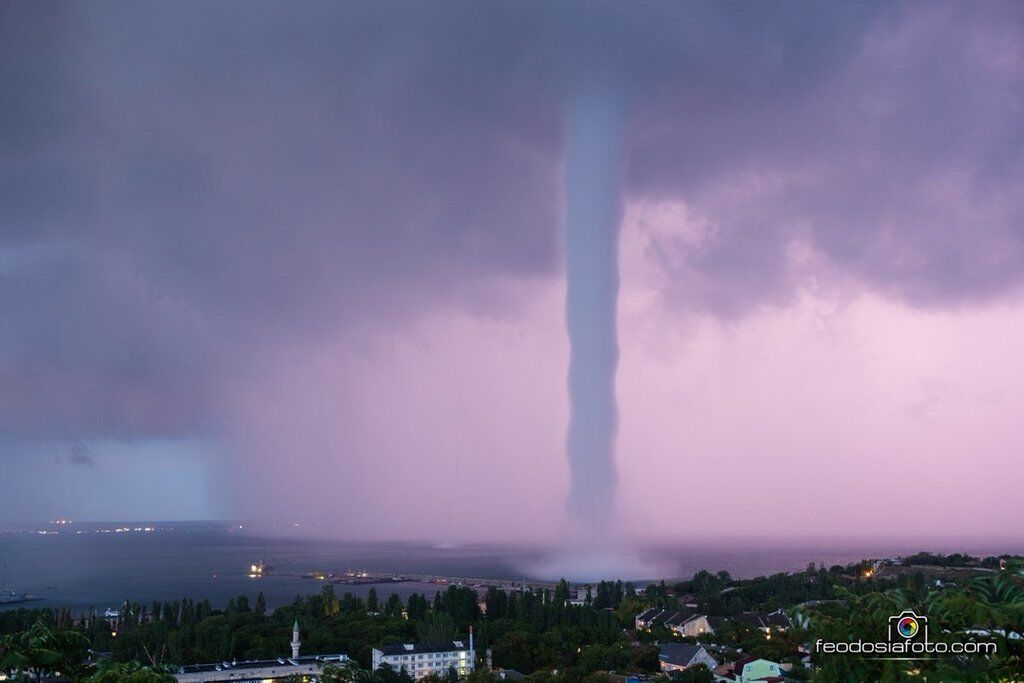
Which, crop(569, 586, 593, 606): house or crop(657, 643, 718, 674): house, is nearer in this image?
crop(657, 643, 718, 674): house

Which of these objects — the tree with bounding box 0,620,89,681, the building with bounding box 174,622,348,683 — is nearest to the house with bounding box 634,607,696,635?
the building with bounding box 174,622,348,683

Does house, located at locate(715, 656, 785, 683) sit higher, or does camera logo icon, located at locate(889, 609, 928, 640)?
camera logo icon, located at locate(889, 609, 928, 640)

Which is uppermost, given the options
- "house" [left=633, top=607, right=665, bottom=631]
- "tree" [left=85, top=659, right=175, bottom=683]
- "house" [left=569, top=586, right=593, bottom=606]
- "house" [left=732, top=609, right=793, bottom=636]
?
"tree" [left=85, top=659, right=175, bottom=683]

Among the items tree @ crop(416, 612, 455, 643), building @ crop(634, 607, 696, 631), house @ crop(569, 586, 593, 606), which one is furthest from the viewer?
house @ crop(569, 586, 593, 606)

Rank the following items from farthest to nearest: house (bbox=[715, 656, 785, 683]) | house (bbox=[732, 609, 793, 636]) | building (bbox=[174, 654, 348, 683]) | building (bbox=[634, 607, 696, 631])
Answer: building (bbox=[634, 607, 696, 631]) < house (bbox=[732, 609, 793, 636]) < building (bbox=[174, 654, 348, 683]) < house (bbox=[715, 656, 785, 683])

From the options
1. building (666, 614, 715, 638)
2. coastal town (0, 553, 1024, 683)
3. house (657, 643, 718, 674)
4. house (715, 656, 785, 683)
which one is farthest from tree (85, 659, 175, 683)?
building (666, 614, 715, 638)

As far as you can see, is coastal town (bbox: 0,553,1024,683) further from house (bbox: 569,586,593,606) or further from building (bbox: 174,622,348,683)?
house (bbox: 569,586,593,606)

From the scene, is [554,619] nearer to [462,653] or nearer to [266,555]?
[462,653]
